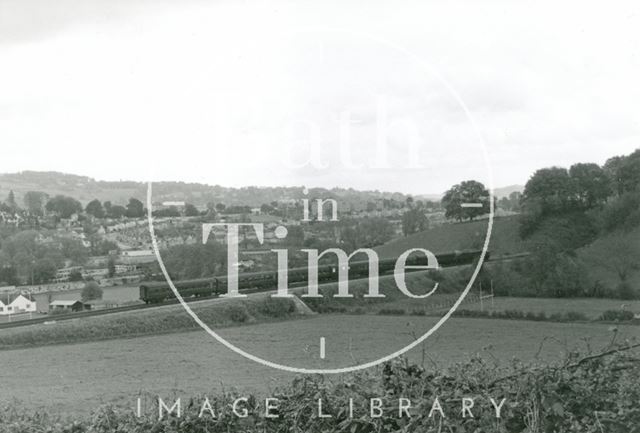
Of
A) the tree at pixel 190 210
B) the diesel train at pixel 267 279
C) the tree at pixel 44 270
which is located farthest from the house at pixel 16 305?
the tree at pixel 190 210

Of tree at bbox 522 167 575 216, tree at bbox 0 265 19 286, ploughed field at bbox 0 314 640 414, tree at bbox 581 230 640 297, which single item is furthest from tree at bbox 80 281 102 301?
tree at bbox 581 230 640 297

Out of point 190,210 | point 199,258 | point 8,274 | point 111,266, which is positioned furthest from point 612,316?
point 8,274

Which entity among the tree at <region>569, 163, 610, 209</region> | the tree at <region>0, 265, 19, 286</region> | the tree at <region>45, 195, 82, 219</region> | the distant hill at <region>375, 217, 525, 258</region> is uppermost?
the tree at <region>569, 163, 610, 209</region>

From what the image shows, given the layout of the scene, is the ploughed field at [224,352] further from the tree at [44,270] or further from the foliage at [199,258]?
the tree at [44,270]

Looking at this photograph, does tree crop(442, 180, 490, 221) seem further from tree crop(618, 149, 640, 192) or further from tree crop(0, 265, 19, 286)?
tree crop(0, 265, 19, 286)

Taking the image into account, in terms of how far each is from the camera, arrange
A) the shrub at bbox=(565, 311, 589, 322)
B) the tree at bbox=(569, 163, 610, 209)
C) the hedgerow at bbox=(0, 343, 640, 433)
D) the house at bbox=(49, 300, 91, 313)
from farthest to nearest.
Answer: the house at bbox=(49, 300, 91, 313) < the tree at bbox=(569, 163, 610, 209) < the shrub at bbox=(565, 311, 589, 322) < the hedgerow at bbox=(0, 343, 640, 433)

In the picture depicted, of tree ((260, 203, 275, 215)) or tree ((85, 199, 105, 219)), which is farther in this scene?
tree ((85, 199, 105, 219))

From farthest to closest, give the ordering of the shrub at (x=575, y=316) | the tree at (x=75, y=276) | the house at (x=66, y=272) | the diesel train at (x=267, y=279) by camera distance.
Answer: the tree at (x=75, y=276) < the house at (x=66, y=272) < the shrub at (x=575, y=316) < the diesel train at (x=267, y=279)
